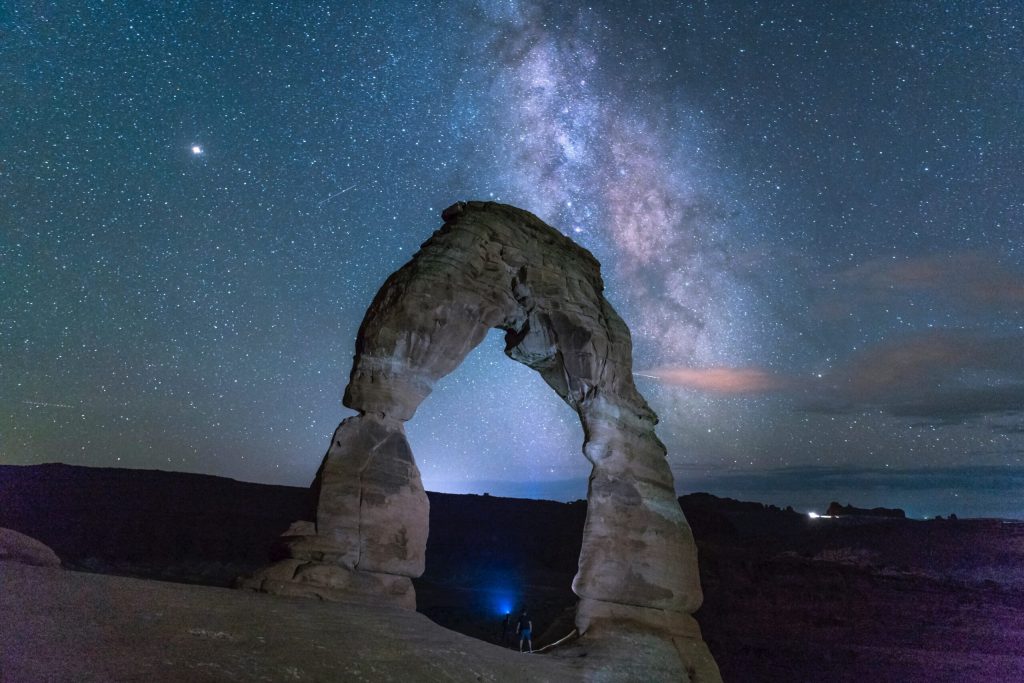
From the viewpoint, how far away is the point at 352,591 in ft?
27.2

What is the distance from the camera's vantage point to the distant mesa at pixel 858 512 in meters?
61.1

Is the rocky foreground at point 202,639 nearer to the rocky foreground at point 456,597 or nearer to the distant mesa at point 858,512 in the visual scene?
the rocky foreground at point 456,597

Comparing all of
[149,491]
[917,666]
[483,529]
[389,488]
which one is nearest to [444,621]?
[917,666]

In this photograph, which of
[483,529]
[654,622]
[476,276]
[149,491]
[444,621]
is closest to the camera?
[654,622]

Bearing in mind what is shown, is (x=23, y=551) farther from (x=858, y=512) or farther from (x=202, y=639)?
(x=858, y=512)

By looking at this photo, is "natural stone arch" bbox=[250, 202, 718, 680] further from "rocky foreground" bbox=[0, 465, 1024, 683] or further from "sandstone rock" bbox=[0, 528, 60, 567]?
"sandstone rock" bbox=[0, 528, 60, 567]

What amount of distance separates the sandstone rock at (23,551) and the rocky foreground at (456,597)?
16.7 inches

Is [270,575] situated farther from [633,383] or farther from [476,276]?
[633,383]

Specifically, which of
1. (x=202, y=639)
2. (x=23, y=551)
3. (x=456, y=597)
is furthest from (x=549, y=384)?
(x=456, y=597)

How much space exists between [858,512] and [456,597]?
48.5 meters

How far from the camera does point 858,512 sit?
63.5 meters

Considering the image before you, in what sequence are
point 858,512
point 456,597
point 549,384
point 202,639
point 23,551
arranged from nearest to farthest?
point 202,639 → point 23,551 → point 549,384 → point 456,597 → point 858,512

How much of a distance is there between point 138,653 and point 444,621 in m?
21.7

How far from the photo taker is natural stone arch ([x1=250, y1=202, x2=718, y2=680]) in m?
8.98
